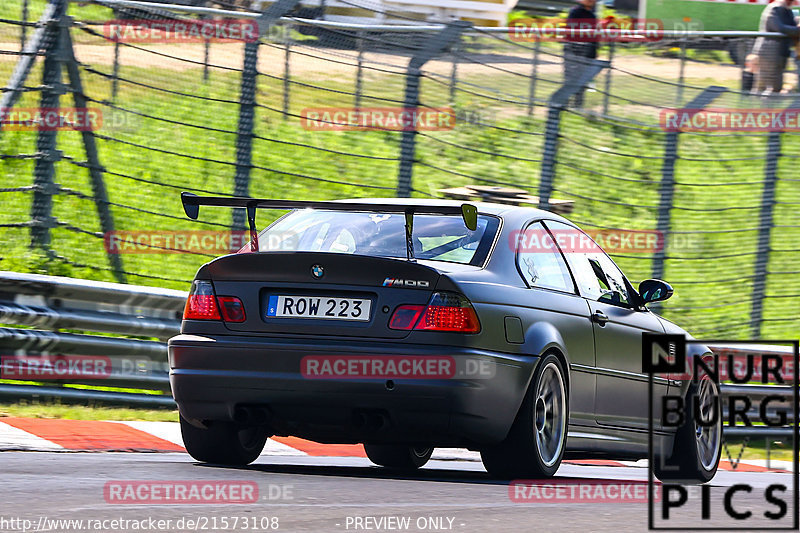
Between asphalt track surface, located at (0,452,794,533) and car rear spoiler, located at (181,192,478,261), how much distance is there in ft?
3.64

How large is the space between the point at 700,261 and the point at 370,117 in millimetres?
3279

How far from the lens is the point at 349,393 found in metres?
6.64

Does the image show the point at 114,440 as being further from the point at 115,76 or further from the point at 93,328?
the point at 115,76

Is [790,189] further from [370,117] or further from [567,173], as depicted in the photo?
[370,117]

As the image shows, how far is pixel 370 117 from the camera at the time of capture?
1199cm

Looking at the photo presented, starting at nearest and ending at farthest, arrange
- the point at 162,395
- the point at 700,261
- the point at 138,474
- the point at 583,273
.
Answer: the point at 138,474, the point at 583,273, the point at 162,395, the point at 700,261

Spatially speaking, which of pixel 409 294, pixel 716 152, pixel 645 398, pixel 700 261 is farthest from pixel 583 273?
pixel 716 152

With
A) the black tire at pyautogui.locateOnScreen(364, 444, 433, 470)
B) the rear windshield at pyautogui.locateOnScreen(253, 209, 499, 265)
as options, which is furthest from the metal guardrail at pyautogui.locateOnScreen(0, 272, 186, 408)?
the rear windshield at pyautogui.locateOnScreen(253, 209, 499, 265)

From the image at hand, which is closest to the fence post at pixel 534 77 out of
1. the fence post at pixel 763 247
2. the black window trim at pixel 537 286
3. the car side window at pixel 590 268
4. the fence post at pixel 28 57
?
the fence post at pixel 763 247

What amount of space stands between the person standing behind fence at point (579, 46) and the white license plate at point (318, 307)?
576 centimetres

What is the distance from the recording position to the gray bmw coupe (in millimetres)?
6633

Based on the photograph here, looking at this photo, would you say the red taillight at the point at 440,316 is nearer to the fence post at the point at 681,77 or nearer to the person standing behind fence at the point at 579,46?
the person standing behind fence at the point at 579,46

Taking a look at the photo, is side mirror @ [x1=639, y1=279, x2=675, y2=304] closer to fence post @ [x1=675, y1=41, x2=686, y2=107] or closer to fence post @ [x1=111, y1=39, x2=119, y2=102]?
fence post @ [x1=675, y1=41, x2=686, y2=107]

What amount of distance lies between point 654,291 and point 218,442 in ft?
8.69
